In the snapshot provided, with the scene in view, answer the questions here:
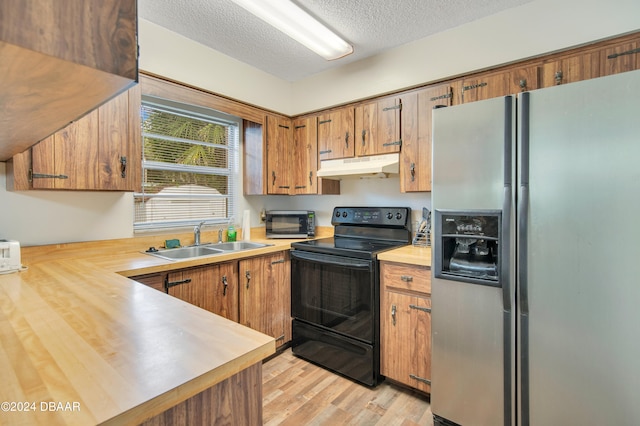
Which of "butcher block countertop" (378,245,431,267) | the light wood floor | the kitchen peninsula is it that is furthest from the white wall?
the light wood floor

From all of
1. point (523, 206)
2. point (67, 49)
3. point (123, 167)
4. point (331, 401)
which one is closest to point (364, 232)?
point (331, 401)

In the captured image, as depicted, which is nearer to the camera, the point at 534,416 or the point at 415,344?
the point at 534,416

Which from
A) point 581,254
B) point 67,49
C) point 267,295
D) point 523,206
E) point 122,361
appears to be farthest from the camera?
point 267,295

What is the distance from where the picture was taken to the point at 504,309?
1515mm

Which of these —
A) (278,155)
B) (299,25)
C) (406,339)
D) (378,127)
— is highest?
(299,25)

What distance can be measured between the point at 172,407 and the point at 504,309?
1.50 meters

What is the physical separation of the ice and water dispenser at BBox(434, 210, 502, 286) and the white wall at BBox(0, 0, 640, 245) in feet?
2.91

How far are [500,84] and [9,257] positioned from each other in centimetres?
300

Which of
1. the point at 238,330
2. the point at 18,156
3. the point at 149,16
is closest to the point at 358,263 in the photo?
the point at 238,330

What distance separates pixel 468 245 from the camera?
173cm

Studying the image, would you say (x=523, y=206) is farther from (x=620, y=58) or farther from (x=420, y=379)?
(x=420, y=379)

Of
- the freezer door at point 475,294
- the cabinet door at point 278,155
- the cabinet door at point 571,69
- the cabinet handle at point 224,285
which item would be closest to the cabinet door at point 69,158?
the cabinet handle at point 224,285

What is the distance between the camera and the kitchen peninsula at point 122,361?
0.57m

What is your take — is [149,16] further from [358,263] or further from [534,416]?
[534,416]
